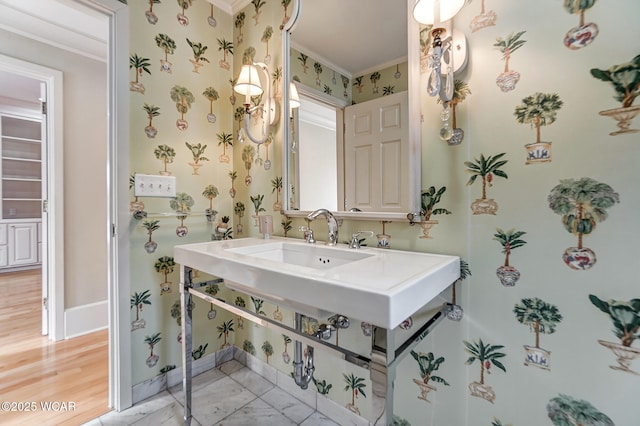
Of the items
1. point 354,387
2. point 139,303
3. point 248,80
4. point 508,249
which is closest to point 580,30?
point 508,249

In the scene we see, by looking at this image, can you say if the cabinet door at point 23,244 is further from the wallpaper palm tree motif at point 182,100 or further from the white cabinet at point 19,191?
the wallpaper palm tree motif at point 182,100

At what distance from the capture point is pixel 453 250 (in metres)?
0.97

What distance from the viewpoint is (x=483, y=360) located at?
36.5 inches

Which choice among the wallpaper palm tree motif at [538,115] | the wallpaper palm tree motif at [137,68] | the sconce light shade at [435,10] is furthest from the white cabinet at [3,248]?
the wallpaper palm tree motif at [538,115]

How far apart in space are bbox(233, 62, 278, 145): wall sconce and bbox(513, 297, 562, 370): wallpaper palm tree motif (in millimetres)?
1374

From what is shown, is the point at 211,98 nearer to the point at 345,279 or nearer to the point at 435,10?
the point at 435,10

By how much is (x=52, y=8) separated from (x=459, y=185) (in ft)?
8.59

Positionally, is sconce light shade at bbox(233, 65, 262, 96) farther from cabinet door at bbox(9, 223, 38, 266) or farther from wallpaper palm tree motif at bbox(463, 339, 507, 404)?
cabinet door at bbox(9, 223, 38, 266)

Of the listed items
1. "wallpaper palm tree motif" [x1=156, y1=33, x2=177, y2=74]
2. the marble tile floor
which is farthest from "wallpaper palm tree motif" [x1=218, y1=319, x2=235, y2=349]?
"wallpaper palm tree motif" [x1=156, y1=33, x2=177, y2=74]

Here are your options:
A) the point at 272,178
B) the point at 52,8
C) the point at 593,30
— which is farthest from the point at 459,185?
the point at 52,8

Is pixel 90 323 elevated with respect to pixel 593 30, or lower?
lower

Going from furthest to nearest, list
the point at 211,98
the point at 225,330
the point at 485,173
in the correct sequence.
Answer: the point at 225,330 → the point at 211,98 → the point at 485,173

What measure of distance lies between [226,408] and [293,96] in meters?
1.64

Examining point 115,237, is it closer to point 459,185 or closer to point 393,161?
point 393,161
